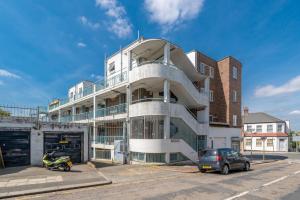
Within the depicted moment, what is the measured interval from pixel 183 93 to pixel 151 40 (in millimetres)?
6016

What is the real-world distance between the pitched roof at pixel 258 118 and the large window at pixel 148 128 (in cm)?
3890

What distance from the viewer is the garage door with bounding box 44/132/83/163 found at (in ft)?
51.5

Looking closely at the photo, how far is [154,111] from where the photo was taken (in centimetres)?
1795

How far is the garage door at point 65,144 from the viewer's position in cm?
1570

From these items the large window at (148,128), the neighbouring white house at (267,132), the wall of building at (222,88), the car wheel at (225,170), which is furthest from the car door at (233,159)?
the neighbouring white house at (267,132)

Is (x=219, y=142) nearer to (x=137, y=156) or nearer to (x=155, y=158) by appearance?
(x=155, y=158)

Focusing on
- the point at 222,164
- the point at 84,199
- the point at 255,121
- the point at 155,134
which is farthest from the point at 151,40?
the point at 255,121

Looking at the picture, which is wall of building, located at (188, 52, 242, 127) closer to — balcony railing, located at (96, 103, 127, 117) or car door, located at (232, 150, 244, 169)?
balcony railing, located at (96, 103, 127, 117)

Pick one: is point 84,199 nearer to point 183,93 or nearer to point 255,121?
point 183,93

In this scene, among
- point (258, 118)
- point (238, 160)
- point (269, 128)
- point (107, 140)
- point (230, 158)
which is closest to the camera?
point (230, 158)

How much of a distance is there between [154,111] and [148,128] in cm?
192

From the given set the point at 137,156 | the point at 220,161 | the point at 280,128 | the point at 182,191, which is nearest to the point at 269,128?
the point at 280,128

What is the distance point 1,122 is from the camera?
45.9 feet

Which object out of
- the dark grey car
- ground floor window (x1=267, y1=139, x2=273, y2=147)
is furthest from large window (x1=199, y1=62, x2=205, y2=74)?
ground floor window (x1=267, y1=139, x2=273, y2=147)
